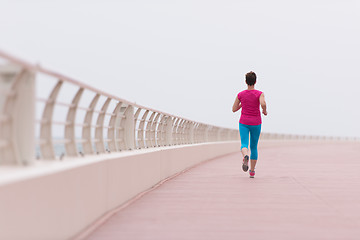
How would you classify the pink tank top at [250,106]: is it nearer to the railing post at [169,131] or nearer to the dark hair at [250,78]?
the dark hair at [250,78]

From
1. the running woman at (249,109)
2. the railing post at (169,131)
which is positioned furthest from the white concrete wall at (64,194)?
the railing post at (169,131)

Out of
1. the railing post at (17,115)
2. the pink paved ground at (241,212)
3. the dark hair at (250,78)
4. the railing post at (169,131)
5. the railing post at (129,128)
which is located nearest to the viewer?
the railing post at (17,115)

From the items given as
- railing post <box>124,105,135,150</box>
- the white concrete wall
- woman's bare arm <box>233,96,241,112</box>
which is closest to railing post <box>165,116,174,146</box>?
woman's bare arm <box>233,96,241,112</box>

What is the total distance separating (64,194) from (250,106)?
8265 millimetres

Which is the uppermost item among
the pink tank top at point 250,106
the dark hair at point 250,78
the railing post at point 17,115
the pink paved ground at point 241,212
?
the dark hair at point 250,78

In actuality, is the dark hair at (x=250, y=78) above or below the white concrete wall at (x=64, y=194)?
above

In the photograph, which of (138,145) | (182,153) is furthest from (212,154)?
(138,145)

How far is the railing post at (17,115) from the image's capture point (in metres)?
5.69

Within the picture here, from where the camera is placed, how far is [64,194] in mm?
6102

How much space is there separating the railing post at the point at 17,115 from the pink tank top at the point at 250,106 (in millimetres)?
8400

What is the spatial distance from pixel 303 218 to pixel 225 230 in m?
1.40

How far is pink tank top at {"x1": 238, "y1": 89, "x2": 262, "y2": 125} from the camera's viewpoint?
13867mm

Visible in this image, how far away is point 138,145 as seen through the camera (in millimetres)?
13078

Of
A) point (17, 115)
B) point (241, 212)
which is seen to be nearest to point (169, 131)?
point (241, 212)
